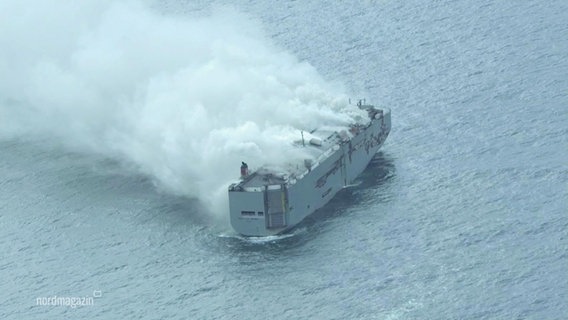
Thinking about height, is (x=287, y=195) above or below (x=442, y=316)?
above

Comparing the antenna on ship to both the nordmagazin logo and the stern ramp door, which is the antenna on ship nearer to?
the stern ramp door

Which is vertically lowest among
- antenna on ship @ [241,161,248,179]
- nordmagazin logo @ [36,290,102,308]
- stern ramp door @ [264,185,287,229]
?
nordmagazin logo @ [36,290,102,308]

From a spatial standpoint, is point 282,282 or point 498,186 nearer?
point 282,282

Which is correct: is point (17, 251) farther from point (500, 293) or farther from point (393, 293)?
point (500, 293)

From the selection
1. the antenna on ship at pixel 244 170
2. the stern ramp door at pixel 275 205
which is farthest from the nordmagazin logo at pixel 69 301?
the antenna on ship at pixel 244 170

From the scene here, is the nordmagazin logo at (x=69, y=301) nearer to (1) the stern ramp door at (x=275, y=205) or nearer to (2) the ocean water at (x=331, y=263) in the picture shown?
(2) the ocean water at (x=331, y=263)

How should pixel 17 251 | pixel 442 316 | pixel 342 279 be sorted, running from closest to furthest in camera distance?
1. pixel 442 316
2. pixel 342 279
3. pixel 17 251

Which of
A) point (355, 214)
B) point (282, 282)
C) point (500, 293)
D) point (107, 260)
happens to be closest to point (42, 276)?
point (107, 260)

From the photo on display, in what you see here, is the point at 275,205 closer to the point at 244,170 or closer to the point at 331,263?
the point at 244,170

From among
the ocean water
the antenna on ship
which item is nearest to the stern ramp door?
the ocean water

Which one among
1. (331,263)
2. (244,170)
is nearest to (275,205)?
(244,170)

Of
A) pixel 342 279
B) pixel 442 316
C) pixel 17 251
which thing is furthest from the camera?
pixel 17 251
